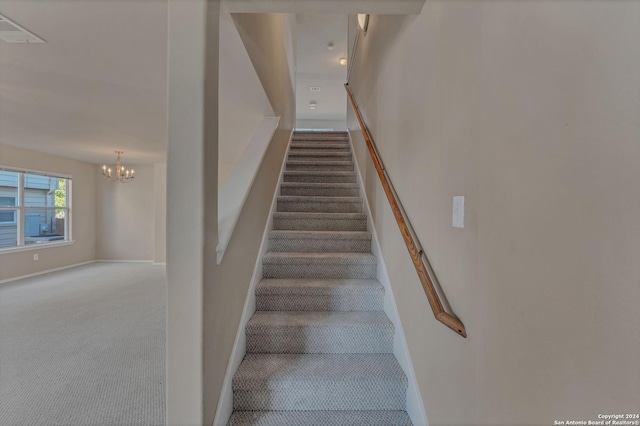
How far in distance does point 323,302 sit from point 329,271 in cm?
28

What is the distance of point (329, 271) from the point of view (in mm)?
2113

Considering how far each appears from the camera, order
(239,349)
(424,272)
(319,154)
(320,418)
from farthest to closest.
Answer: (319,154) → (239,349) → (320,418) → (424,272)

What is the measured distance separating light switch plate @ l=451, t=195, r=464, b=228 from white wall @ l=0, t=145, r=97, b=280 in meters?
6.81

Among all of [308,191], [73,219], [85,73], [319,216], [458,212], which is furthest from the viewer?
[73,219]

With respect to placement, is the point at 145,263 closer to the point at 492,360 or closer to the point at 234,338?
the point at 234,338

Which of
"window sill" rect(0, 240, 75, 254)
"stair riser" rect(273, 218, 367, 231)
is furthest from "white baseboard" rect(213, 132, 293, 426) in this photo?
"window sill" rect(0, 240, 75, 254)

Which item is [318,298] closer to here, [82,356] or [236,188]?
[236,188]

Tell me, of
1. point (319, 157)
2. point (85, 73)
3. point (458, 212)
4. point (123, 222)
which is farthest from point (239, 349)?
point (123, 222)

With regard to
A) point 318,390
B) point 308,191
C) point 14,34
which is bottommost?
point 318,390

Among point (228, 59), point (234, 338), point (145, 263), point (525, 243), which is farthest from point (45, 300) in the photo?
point (525, 243)

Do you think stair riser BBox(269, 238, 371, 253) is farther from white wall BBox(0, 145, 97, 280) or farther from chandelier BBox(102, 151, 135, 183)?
white wall BBox(0, 145, 97, 280)

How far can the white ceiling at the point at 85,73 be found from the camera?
1527 mm

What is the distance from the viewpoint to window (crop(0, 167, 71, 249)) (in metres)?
4.78

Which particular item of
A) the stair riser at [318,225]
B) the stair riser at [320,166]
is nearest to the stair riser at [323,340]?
the stair riser at [318,225]
